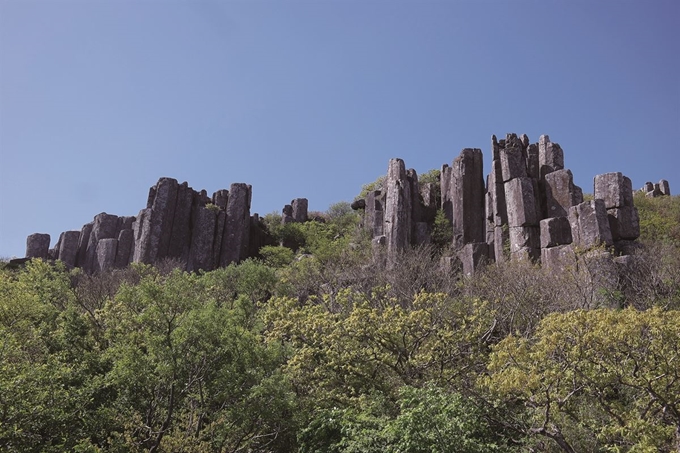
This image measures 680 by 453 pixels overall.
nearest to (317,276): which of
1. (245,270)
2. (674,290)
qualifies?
(245,270)

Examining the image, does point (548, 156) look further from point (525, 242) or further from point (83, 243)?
point (83, 243)

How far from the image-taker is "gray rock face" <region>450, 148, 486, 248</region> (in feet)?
126

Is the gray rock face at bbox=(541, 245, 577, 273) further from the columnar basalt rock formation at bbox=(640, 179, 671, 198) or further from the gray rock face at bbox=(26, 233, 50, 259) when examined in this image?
the gray rock face at bbox=(26, 233, 50, 259)

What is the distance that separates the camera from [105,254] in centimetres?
4462

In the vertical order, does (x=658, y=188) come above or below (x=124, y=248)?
above

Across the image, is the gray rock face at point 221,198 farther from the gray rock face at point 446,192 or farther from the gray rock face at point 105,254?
the gray rock face at point 446,192

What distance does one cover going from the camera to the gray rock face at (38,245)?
49.0m

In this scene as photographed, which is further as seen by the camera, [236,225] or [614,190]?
[236,225]

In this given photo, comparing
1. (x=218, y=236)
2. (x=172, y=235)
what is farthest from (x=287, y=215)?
(x=172, y=235)

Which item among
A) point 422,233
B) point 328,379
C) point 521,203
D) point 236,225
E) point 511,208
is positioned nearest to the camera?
point 328,379

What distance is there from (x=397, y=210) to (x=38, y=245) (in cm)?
3088

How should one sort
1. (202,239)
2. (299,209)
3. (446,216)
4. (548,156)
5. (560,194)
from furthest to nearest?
(299,209), (202,239), (446,216), (548,156), (560,194)

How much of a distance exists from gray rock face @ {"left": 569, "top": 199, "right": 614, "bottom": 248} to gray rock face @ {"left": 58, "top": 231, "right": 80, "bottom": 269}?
37.3 m

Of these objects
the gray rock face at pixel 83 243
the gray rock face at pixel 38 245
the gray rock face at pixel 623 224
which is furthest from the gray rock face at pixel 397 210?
the gray rock face at pixel 38 245
